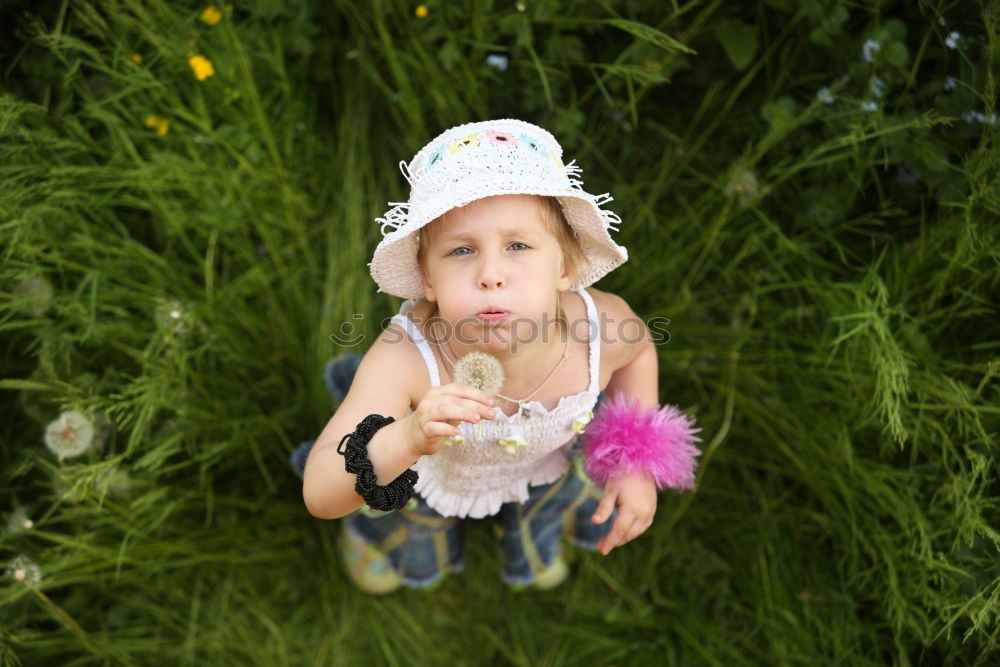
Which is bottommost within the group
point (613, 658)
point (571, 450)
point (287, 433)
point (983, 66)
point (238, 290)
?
point (613, 658)

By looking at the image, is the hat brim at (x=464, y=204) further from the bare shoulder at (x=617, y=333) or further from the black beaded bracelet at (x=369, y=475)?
the black beaded bracelet at (x=369, y=475)

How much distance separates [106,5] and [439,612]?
1.77m

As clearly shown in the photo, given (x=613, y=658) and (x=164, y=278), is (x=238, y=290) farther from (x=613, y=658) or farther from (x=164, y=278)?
(x=613, y=658)

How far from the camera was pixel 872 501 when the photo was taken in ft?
5.98

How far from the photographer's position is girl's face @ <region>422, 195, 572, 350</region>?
1.27 m

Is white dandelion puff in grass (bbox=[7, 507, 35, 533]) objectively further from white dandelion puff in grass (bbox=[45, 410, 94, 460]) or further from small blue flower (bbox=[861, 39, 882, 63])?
small blue flower (bbox=[861, 39, 882, 63])

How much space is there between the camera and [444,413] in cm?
113

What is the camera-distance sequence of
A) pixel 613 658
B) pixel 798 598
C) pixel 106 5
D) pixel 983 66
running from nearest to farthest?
pixel 983 66
pixel 106 5
pixel 798 598
pixel 613 658

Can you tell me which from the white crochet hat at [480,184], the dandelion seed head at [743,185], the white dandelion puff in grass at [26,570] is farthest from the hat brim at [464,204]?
the white dandelion puff in grass at [26,570]

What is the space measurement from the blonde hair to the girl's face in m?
0.01

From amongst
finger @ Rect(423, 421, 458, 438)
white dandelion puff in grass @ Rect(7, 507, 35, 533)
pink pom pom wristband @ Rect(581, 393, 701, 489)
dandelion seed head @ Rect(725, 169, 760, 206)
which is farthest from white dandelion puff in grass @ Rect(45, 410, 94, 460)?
dandelion seed head @ Rect(725, 169, 760, 206)

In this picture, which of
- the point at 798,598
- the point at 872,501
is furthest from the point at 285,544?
the point at 872,501

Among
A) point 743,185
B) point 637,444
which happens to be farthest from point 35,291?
point 743,185

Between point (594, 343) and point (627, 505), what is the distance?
34 centimetres
